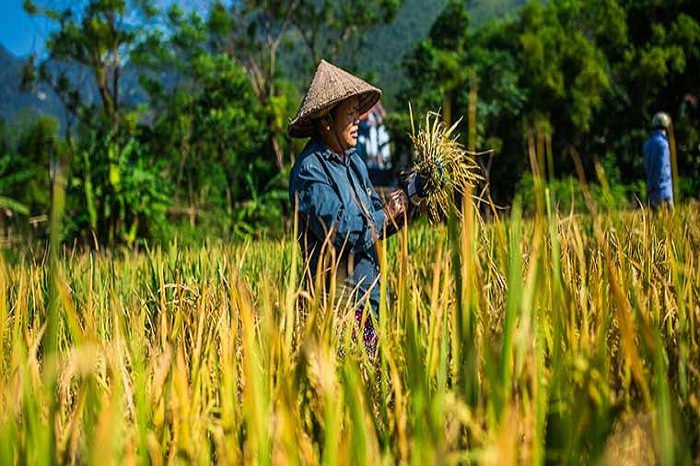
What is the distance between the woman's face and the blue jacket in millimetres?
3804

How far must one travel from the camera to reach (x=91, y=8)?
17.4m

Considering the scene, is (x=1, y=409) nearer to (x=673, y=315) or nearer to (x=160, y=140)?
(x=673, y=315)

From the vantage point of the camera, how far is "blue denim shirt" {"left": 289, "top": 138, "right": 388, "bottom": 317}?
1851mm

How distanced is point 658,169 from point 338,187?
160 inches

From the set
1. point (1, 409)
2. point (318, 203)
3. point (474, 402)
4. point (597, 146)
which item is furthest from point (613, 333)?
point (597, 146)

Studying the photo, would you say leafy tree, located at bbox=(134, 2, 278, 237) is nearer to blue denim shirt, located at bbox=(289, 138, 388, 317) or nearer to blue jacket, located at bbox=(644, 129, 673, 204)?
blue jacket, located at bbox=(644, 129, 673, 204)

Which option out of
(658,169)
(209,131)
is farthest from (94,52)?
(658,169)

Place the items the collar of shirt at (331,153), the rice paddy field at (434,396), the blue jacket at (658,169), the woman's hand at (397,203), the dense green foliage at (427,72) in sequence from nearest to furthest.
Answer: the rice paddy field at (434,396) < the woman's hand at (397,203) < the collar of shirt at (331,153) < the blue jacket at (658,169) < the dense green foliage at (427,72)

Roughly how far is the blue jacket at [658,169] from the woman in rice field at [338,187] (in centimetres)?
374

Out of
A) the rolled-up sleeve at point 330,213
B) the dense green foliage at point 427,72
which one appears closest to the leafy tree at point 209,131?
the dense green foliage at point 427,72

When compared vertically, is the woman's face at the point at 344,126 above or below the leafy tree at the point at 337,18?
below

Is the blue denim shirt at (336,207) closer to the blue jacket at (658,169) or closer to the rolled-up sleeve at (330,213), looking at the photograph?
the rolled-up sleeve at (330,213)

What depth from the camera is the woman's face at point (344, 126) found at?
2049mm

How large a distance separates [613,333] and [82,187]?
7045 mm
